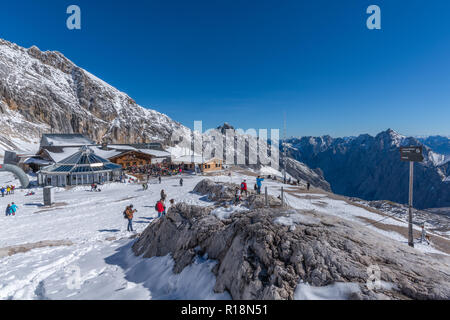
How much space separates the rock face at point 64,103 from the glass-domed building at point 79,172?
58.0 m

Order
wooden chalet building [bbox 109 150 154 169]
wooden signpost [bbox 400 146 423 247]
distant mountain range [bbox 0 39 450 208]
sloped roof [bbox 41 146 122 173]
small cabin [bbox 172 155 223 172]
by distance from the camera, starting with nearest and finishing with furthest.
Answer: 1. wooden signpost [bbox 400 146 423 247]
2. sloped roof [bbox 41 146 122 173]
3. small cabin [bbox 172 155 223 172]
4. wooden chalet building [bbox 109 150 154 169]
5. distant mountain range [bbox 0 39 450 208]

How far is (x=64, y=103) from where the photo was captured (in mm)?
92062

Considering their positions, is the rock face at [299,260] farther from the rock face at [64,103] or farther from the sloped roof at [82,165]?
the rock face at [64,103]

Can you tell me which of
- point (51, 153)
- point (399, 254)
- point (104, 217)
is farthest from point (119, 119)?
point (399, 254)

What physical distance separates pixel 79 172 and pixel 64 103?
3189 inches

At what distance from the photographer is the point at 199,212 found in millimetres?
9078

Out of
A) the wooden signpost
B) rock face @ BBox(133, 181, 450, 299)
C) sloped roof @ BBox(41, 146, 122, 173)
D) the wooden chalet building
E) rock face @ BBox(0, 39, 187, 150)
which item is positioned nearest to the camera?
rock face @ BBox(133, 181, 450, 299)

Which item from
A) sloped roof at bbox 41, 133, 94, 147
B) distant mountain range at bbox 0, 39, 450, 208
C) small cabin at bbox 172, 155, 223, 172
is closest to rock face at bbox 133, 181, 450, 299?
small cabin at bbox 172, 155, 223, 172

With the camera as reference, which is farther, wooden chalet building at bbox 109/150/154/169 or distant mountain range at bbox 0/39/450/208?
distant mountain range at bbox 0/39/450/208

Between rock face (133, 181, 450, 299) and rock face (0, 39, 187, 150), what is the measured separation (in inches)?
3704

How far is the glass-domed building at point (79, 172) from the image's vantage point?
30.9m

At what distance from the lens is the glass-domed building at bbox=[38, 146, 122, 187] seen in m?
30.9

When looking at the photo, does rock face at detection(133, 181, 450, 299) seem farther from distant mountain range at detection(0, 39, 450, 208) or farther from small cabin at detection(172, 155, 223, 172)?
distant mountain range at detection(0, 39, 450, 208)

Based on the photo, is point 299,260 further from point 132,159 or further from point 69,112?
point 69,112
